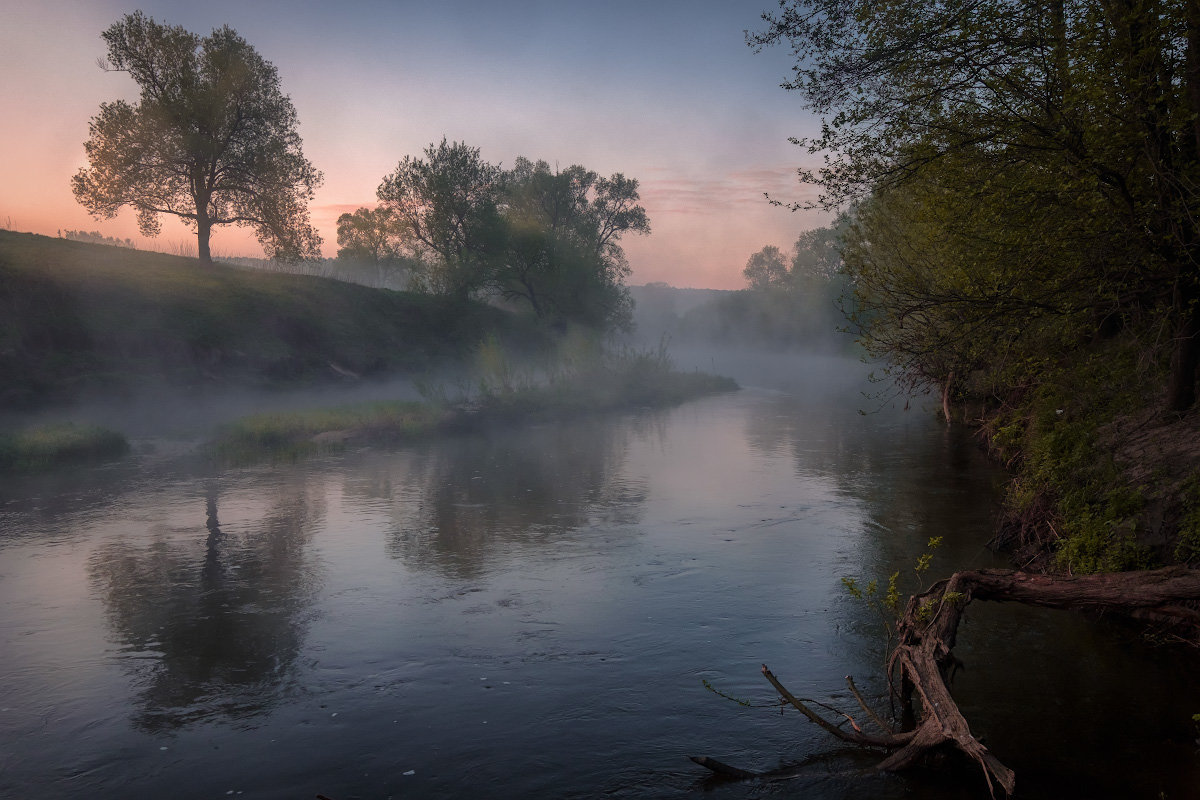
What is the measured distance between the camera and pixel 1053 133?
33.5 ft

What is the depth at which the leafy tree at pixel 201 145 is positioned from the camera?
38.4m

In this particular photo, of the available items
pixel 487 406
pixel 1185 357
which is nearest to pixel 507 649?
pixel 1185 357

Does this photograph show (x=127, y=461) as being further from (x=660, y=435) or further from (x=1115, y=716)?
(x=1115, y=716)

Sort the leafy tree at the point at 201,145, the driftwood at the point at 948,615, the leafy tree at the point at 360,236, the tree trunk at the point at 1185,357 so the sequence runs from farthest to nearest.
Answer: the leafy tree at the point at 360,236 → the leafy tree at the point at 201,145 → the tree trunk at the point at 1185,357 → the driftwood at the point at 948,615

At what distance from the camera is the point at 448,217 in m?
55.2

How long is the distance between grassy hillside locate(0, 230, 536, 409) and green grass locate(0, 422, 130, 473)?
12.4 feet

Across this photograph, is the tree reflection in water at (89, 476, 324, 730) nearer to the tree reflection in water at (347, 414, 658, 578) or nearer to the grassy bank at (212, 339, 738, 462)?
the tree reflection in water at (347, 414, 658, 578)

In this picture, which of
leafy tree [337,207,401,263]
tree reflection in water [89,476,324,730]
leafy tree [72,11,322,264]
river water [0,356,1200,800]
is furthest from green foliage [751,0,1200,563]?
leafy tree [337,207,401,263]

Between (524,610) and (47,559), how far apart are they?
28.8 feet

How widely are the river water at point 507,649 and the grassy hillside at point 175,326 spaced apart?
12.8 meters

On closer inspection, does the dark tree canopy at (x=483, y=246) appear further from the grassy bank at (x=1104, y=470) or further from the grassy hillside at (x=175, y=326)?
the grassy bank at (x=1104, y=470)

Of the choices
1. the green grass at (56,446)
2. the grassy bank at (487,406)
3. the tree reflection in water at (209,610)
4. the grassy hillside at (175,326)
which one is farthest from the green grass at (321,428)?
the tree reflection in water at (209,610)

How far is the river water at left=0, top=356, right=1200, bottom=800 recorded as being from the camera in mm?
6938

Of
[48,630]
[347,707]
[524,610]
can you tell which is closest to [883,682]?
[524,610]
